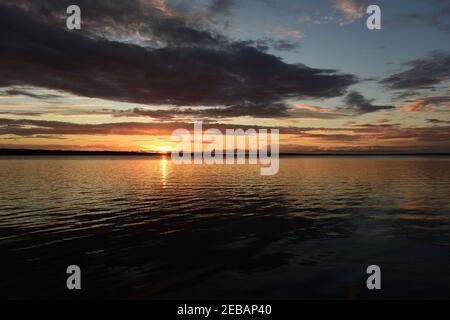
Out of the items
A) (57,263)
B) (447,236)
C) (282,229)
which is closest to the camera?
(57,263)

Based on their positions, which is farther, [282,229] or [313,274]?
[282,229]

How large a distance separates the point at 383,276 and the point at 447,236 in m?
10.5

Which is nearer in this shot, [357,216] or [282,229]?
[282,229]

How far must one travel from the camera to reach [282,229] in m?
26.3

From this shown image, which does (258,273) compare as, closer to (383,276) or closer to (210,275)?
(210,275)

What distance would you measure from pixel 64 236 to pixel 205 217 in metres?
12.2
